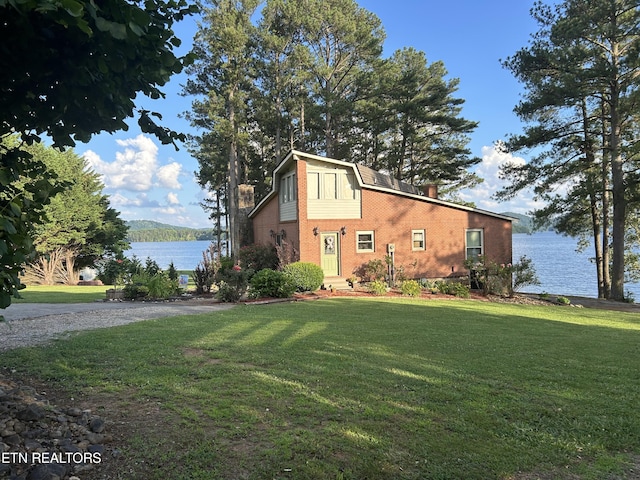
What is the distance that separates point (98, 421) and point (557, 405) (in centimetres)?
424

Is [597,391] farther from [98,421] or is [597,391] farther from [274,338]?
[98,421]

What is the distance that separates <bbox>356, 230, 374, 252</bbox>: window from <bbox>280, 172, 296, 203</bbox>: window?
360 centimetres

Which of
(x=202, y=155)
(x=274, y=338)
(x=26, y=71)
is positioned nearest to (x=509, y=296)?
(x=274, y=338)

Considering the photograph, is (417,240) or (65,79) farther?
(417,240)

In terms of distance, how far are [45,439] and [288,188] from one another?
17.1 meters

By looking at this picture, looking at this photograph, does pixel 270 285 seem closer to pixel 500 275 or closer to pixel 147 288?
pixel 147 288

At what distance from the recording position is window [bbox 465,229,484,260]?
20.6m

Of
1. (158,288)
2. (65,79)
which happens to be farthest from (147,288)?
(65,79)

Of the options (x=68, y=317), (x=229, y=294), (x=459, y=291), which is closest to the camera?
(x=68, y=317)

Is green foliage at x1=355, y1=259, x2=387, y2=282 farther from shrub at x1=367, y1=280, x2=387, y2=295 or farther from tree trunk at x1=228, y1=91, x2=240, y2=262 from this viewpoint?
tree trunk at x1=228, y1=91, x2=240, y2=262

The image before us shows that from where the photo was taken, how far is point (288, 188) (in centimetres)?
1964

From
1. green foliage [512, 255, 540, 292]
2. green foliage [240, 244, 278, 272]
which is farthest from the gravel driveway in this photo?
green foliage [512, 255, 540, 292]

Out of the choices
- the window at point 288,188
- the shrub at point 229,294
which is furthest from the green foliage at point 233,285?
the window at point 288,188

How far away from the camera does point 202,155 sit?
119 feet
